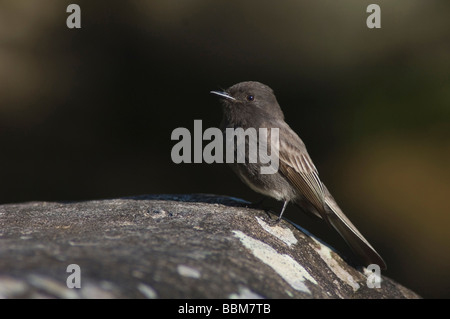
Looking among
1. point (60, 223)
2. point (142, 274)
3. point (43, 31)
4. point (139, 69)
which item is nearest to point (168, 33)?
point (139, 69)

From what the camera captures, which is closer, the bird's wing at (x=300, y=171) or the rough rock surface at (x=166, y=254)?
the rough rock surface at (x=166, y=254)

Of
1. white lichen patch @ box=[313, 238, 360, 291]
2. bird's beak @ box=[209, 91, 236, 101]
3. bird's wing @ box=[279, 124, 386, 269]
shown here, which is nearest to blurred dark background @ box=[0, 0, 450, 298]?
bird's beak @ box=[209, 91, 236, 101]

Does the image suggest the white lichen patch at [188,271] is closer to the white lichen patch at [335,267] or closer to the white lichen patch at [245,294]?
the white lichen patch at [245,294]

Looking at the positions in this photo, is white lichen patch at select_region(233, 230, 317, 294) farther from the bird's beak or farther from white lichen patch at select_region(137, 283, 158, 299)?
the bird's beak

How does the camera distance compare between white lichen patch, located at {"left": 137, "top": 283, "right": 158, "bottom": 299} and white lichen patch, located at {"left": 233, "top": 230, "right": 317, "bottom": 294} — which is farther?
white lichen patch, located at {"left": 233, "top": 230, "right": 317, "bottom": 294}

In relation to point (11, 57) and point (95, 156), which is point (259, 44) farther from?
point (11, 57)

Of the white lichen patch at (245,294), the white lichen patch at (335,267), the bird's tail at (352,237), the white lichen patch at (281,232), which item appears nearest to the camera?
the white lichen patch at (245,294)

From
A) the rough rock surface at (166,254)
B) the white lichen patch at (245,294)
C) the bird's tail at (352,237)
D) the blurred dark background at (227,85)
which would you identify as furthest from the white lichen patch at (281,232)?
the blurred dark background at (227,85)
